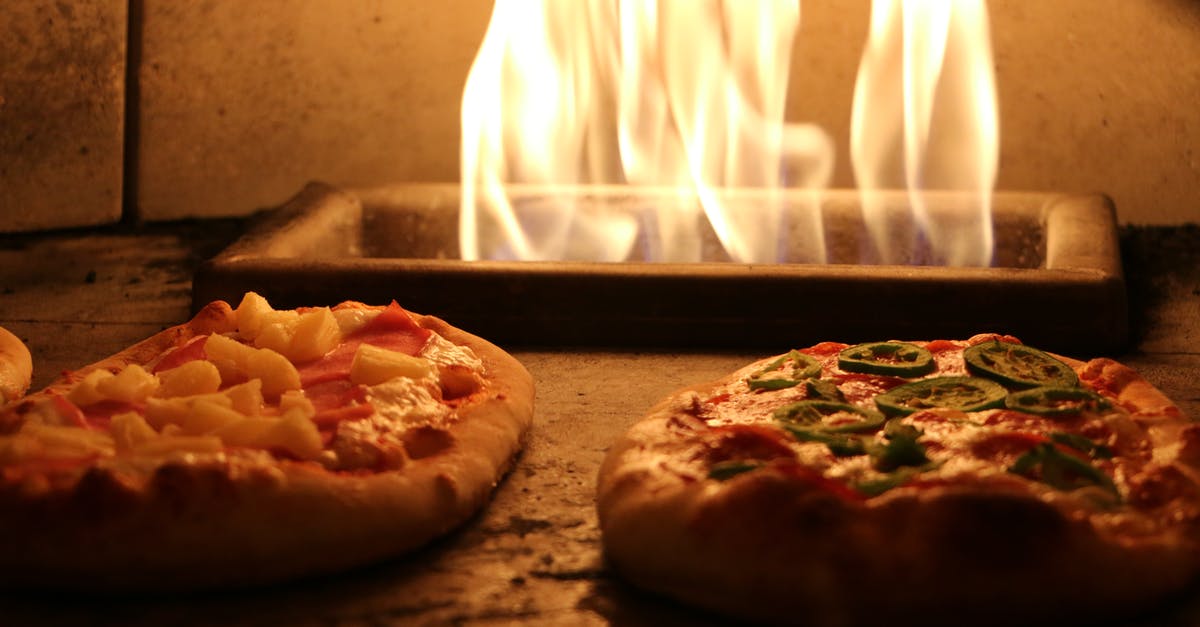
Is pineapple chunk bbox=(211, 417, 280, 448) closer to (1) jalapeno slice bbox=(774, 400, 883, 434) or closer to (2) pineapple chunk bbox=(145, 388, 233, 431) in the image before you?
(2) pineapple chunk bbox=(145, 388, 233, 431)

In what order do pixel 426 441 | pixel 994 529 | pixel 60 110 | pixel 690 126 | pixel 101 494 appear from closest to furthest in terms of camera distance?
pixel 994 529
pixel 101 494
pixel 426 441
pixel 690 126
pixel 60 110

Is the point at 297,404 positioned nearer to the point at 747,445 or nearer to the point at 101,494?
the point at 101,494

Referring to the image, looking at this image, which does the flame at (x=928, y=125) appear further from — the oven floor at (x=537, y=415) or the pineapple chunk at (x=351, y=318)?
the pineapple chunk at (x=351, y=318)

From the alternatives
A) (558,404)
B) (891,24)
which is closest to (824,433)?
(558,404)

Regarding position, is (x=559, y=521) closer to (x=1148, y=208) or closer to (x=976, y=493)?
(x=976, y=493)

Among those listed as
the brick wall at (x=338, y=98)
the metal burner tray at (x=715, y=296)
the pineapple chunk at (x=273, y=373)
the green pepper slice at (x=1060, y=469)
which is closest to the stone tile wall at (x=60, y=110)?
the brick wall at (x=338, y=98)

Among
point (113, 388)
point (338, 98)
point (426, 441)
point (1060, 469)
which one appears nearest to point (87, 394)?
point (113, 388)
